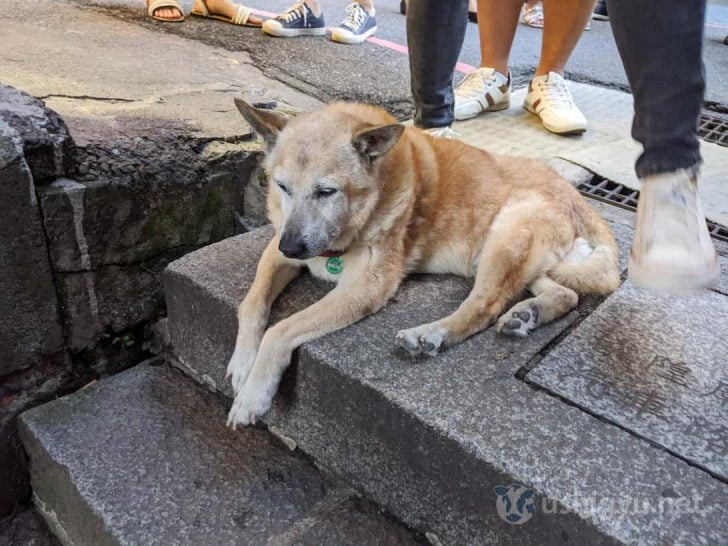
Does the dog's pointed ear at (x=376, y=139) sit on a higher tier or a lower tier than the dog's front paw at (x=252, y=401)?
higher

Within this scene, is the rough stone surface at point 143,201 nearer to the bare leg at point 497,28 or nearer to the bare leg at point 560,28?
the bare leg at point 497,28

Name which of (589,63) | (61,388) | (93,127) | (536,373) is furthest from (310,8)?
(536,373)

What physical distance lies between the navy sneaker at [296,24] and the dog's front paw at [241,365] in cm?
301

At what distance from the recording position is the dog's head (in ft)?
5.93

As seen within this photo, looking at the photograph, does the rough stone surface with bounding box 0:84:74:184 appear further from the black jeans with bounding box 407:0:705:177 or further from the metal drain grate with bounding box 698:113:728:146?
the metal drain grate with bounding box 698:113:728:146

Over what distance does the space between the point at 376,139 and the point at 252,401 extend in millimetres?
842

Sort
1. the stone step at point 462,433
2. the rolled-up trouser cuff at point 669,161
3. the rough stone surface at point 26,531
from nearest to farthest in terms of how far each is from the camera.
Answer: the stone step at point 462,433, the rolled-up trouser cuff at point 669,161, the rough stone surface at point 26,531

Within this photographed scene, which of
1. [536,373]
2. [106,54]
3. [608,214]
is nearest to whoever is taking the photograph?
[536,373]

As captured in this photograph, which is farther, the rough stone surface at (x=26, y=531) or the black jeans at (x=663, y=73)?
the rough stone surface at (x=26, y=531)

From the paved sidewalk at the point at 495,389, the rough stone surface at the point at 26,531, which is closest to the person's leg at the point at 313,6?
the paved sidewalk at the point at 495,389

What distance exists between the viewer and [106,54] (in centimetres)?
321

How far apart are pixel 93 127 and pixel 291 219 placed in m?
0.98

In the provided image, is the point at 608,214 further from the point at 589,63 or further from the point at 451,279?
the point at 589,63

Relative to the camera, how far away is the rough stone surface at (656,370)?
57.5 inches
